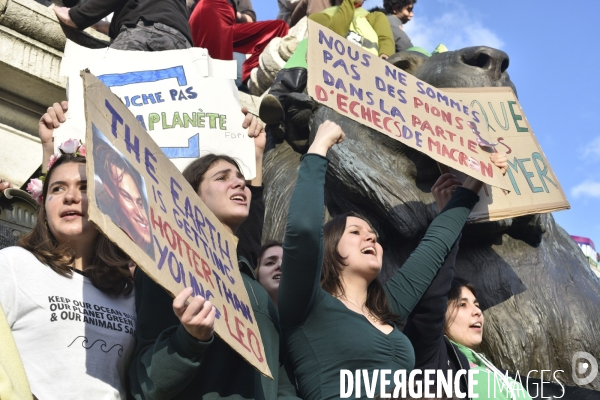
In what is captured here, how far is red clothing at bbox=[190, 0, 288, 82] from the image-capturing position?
7.21 metres

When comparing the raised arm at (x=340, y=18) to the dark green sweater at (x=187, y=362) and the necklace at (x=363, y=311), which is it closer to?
the necklace at (x=363, y=311)

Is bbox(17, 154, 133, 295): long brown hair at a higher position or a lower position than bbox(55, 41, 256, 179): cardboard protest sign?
lower

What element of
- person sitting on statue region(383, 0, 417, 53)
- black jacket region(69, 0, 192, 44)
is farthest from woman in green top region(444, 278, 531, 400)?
person sitting on statue region(383, 0, 417, 53)

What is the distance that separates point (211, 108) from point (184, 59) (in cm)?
29

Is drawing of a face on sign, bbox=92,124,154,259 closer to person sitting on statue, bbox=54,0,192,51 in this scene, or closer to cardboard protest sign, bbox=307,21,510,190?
cardboard protest sign, bbox=307,21,510,190

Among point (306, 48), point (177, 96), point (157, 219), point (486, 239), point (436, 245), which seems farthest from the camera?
point (306, 48)

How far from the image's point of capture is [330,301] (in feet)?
11.2

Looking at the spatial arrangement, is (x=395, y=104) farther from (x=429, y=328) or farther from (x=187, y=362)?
(x=187, y=362)

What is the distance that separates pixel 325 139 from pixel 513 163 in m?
1.29

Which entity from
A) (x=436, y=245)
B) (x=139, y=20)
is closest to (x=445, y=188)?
(x=436, y=245)

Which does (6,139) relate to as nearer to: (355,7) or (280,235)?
(280,235)

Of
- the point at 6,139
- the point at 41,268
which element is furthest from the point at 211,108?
the point at 41,268

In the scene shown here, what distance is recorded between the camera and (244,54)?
26.9 feet

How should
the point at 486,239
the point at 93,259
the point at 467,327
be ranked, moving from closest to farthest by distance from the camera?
the point at 93,259 → the point at 467,327 → the point at 486,239
